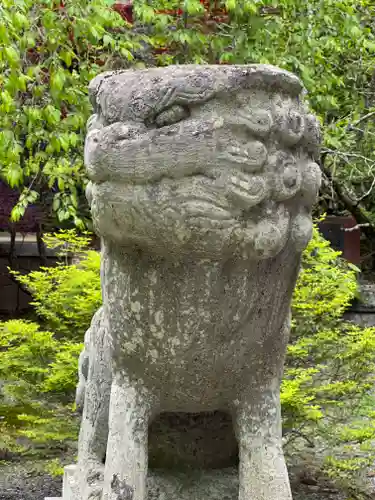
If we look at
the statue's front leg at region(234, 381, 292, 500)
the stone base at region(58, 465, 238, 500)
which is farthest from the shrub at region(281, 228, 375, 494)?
the statue's front leg at region(234, 381, 292, 500)

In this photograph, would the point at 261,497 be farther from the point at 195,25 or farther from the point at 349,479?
the point at 195,25

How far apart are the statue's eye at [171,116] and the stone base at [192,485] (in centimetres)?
112

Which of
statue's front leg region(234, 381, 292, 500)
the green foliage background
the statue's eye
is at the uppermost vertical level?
the green foliage background

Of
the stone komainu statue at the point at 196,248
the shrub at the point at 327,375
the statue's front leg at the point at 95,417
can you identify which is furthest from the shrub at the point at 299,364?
the stone komainu statue at the point at 196,248

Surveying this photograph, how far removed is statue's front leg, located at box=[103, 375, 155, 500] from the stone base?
31 centimetres

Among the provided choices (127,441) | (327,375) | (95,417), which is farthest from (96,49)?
(127,441)

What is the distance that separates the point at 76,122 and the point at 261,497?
2960 millimetres

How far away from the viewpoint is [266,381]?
6.92ft

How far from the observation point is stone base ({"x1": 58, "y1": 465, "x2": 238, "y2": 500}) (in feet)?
7.73

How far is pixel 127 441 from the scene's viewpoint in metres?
2.04

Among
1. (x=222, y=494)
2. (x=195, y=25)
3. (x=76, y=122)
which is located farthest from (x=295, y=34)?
(x=222, y=494)

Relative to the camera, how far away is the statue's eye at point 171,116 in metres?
1.74

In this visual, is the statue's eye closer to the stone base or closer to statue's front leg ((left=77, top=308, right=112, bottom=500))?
statue's front leg ((left=77, top=308, right=112, bottom=500))

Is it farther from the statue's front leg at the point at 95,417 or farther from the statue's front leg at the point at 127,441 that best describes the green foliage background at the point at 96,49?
the statue's front leg at the point at 127,441
